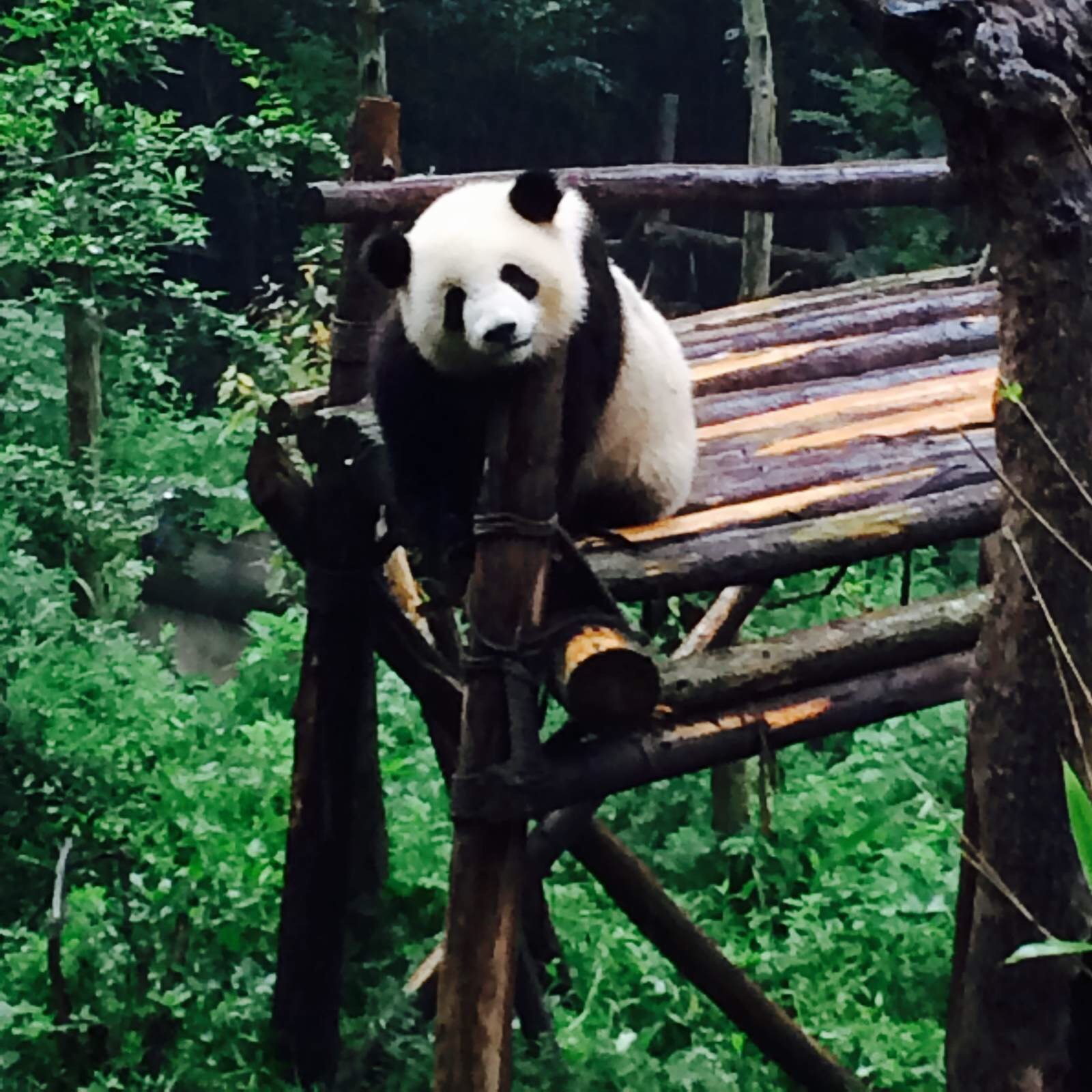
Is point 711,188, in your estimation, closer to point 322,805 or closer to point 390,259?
point 390,259

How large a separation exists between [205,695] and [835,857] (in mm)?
2489

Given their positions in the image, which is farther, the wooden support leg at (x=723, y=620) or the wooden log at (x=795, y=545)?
the wooden support leg at (x=723, y=620)

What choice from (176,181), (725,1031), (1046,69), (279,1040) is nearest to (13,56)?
(176,181)

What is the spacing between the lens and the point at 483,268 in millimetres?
2633

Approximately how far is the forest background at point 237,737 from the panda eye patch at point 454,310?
97 cm

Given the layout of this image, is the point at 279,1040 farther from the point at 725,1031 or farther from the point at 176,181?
the point at 176,181

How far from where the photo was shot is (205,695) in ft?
19.5

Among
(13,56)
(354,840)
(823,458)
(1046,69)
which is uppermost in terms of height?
(13,56)

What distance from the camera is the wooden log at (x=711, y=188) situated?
326cm

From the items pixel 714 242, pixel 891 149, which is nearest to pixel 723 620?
pixel 891 149

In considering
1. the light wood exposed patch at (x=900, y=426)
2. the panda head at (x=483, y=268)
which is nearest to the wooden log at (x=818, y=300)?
the light wood exposed patch at (x=900, y=426)

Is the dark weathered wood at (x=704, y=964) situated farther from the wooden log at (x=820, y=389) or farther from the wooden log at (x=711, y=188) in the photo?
the wooden log at (x=711, y=188)

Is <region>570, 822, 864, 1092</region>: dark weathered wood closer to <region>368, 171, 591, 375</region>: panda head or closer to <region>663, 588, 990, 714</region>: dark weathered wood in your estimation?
<region>663, 588, 990, 714</region>: dark weathered wood

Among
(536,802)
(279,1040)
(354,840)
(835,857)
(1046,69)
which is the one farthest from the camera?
(835,857)
